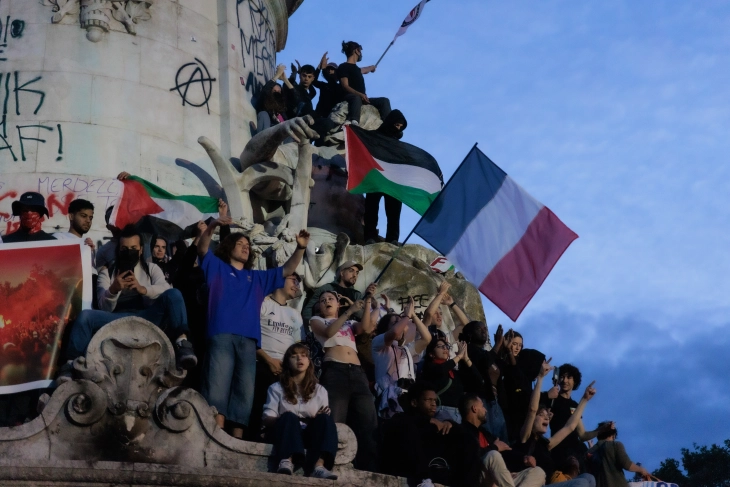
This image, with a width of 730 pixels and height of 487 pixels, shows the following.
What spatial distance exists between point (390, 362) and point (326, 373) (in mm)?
1607

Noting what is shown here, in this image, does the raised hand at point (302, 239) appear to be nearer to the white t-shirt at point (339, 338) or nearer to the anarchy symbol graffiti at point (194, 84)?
the white t-shirt at point (339, 338)

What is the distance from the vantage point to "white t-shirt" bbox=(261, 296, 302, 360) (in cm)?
1573

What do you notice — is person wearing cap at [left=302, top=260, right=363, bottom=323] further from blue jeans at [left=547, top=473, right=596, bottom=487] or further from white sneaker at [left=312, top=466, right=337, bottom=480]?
white sneaker at [left=312, top=466, right=337, bottom=480]

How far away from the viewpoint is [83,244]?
15.1 meters

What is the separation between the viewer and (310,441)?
541 inches

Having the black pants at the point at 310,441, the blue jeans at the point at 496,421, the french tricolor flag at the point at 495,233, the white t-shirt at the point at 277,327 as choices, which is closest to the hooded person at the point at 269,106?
the french tricolor flag at the point at 495,233

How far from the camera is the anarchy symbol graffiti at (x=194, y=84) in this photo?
2247 centimetres

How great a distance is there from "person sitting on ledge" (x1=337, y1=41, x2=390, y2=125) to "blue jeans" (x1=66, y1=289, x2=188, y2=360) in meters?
10.0

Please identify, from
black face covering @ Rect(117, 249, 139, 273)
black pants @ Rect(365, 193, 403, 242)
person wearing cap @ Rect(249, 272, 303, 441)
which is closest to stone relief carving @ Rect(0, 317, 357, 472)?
person wearing cap @ Rect(249, 272, 303, 441)

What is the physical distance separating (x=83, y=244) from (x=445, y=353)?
4.25 metres

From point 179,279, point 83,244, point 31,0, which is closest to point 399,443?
point 179,279

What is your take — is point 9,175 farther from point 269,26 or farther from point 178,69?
point 269,26

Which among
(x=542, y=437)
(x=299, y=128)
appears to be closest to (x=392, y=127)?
(x=299, y=128)

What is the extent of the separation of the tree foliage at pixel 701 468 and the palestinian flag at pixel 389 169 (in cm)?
2255
